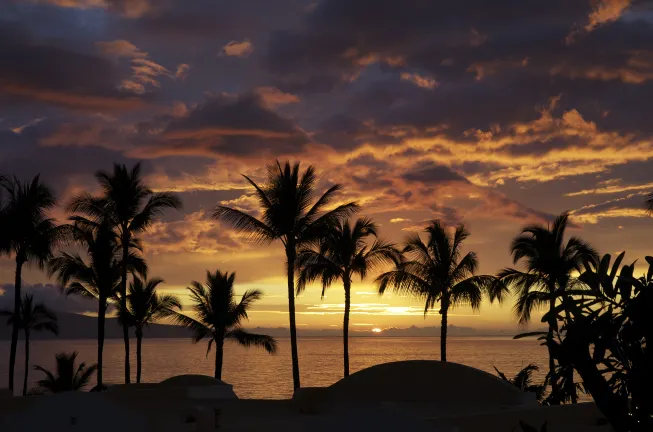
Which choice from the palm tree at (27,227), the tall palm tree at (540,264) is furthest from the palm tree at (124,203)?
the tall palm tree at (540,264)

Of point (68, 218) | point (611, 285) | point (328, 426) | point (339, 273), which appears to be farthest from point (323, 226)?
point (611, 285)

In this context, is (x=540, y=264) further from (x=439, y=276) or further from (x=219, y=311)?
(x=219, y=311)

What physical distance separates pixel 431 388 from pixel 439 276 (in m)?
13.6

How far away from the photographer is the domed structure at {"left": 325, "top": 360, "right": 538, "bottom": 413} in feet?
71.8

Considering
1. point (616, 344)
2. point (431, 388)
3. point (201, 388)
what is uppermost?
point (616, 344)

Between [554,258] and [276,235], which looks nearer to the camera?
[276,235]

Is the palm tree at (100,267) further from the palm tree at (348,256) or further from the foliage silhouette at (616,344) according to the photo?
the foliage silhouette at (616,344)

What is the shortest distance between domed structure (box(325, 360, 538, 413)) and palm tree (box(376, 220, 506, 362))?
12405 mm

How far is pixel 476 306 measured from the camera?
34719 mm

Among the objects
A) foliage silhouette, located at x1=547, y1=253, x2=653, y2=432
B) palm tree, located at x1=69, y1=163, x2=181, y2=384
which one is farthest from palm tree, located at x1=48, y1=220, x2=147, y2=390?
foliage silhouette, located at x1=547, y1=253, x2=653, y2=432

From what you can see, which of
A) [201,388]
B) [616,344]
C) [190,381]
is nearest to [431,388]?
[201,388]

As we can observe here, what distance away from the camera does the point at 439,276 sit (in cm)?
3603

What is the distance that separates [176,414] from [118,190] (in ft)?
52.9

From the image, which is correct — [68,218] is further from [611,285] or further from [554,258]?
[611,285]
